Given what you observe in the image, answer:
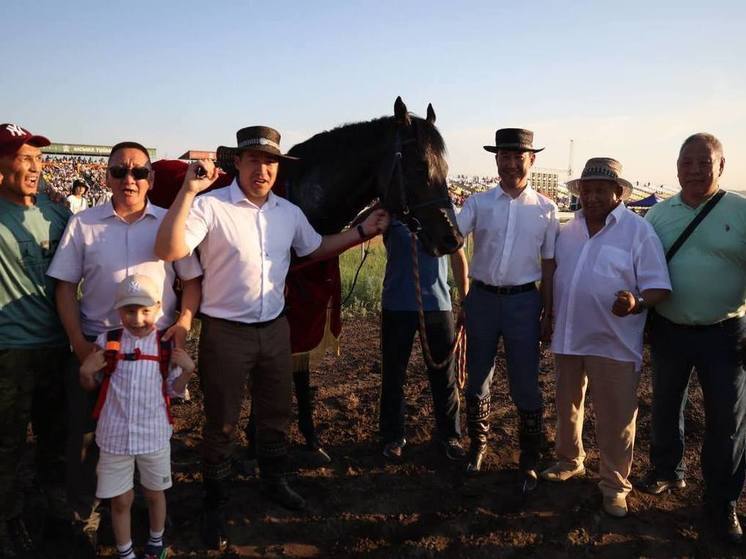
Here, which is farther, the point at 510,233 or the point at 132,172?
the point at 510,233

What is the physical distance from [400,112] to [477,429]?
7.71ft

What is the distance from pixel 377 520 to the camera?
3373mm

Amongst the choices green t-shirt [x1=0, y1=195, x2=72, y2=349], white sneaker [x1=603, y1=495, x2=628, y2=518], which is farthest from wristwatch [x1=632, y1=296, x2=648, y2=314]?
green t-shirt [x1=0, y1=195, x2=72, y2=349]

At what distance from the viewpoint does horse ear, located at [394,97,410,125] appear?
3.51 metres

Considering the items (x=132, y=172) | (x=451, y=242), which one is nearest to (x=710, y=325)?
(x=451, y=242)

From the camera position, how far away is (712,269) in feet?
10.7

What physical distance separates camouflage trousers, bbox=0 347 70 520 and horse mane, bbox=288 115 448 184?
2.07 meters

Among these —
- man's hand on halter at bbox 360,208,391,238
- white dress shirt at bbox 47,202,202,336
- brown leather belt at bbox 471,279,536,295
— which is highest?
man's hand on halter at bbox 360,208,391,238

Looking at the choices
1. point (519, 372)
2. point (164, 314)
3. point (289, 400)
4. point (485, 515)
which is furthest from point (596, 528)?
point (164, 314)

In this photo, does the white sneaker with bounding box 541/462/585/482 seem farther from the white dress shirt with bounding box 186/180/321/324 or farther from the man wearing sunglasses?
the man wearing sunglasses

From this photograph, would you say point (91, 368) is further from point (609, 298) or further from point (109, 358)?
point (609, 298)

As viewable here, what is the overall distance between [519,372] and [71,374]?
2.75 m

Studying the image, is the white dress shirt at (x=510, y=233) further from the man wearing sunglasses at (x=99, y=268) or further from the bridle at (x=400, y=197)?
the man wearing sunglasses at (x=99, y=268)

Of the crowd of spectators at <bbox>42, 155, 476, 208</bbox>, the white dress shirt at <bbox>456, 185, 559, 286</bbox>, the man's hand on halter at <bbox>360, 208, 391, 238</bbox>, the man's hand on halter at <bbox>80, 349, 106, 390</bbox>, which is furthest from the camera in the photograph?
the crowd of spectators at <bbox>42, 155, 476, 208</bbox>
